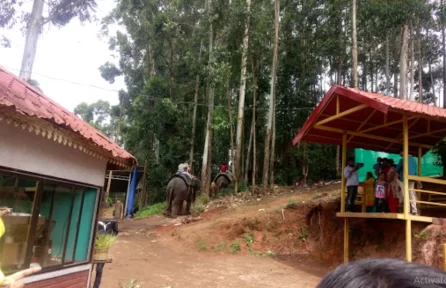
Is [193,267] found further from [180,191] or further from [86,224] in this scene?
[180,191]

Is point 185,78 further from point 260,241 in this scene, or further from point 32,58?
point 260,241

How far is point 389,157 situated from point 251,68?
918cm

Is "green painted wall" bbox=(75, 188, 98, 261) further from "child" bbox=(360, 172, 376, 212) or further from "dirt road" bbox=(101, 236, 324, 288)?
"child" bbox=(360, 172, 376, 212)

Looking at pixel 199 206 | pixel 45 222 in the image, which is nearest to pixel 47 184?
pixel 45 222

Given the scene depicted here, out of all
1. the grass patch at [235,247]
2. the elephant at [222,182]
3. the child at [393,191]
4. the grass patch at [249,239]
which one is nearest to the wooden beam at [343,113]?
the child at [393,191]

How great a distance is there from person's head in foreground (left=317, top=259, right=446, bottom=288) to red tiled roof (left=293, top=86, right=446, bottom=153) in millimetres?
7444

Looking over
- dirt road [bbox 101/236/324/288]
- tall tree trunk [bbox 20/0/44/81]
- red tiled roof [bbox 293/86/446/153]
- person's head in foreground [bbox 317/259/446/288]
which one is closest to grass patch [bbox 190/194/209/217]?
dirt road [bbox 101/236/324/288]

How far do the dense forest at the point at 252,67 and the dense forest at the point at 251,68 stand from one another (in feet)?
0.22

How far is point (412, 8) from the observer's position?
17797mm

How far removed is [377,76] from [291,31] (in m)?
9.76

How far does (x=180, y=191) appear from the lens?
60.3 feet

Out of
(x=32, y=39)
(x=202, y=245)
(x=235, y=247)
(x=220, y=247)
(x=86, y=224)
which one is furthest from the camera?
(x=32, y=39)

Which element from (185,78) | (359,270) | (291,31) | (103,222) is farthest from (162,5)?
(359,270)

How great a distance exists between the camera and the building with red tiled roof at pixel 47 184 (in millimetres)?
4219
